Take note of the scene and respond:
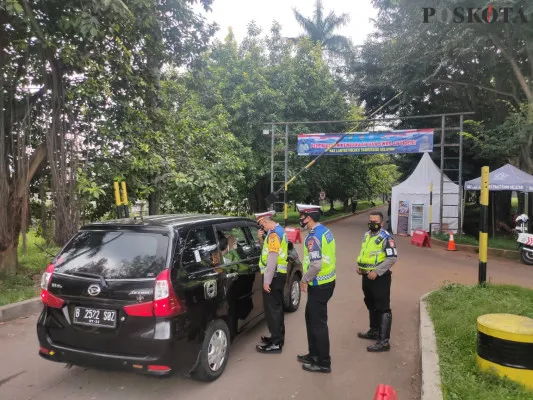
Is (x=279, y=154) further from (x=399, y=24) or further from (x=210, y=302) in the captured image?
(x=210, y=302)

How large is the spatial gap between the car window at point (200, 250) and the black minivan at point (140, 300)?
0.5 inches

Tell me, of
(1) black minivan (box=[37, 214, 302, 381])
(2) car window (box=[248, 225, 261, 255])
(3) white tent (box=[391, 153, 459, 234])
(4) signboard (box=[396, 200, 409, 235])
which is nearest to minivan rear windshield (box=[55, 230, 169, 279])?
(1) black minivan (box=[37, 214, 302, 381])

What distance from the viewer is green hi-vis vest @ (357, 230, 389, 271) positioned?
16.2ft

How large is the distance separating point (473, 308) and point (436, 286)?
8.80 feet

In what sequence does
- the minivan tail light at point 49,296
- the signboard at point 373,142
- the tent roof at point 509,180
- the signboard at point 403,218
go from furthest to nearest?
the signboard at point 403,218 < the signboard at point 373,142 < the tent roof at point 509,180 < the minivan tail light at point 49,296

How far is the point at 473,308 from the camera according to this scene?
5715 millimetres

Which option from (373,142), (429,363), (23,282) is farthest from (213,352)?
(373,142)

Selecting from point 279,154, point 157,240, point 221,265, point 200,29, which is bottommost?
point 221,265

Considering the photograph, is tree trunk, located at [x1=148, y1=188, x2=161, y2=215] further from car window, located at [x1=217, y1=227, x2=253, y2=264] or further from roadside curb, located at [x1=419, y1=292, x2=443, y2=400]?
roadside curb, located at [x1=419, y1=292, x2=443, y2=400]

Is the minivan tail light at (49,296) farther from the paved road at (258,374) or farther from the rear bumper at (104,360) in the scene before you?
the paved road at (258,374)

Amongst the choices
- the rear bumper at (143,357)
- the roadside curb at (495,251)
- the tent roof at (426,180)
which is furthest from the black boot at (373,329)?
the tent roof at (426,180)

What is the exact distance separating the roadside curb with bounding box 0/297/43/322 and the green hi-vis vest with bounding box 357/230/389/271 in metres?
4.88

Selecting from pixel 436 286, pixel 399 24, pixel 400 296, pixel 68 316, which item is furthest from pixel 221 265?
pixel 399 24

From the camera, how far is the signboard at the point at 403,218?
1709 cm
